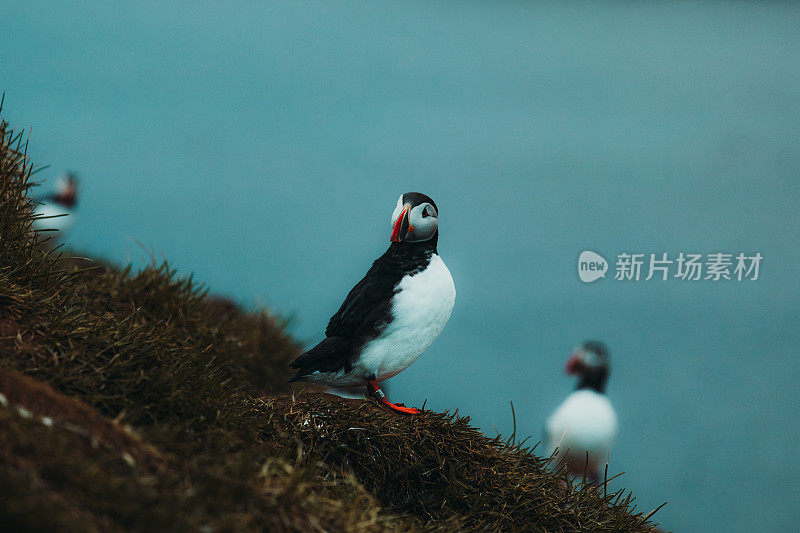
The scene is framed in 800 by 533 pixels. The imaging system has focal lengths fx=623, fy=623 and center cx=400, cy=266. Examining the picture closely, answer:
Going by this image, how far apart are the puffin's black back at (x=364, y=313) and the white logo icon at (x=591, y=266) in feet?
5.13

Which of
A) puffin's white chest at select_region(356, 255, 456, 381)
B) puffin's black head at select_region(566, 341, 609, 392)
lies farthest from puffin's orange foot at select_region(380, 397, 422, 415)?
puffin's black head at select_region(566, 341, 609, 392)

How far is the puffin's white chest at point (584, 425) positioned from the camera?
444 cm

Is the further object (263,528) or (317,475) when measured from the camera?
(317,475)

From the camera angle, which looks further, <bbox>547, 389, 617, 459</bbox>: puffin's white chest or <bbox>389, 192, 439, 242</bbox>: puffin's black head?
<bbox>547, 389, 617, 459</bbox>: puffin's white chest

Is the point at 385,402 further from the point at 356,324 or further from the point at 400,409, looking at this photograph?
the point at 356,324

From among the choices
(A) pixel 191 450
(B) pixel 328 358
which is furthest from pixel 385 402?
(A) pixel 191 450

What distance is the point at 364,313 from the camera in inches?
89.3

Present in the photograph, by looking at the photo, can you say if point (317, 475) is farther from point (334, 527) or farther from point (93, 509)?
point (93, 509)

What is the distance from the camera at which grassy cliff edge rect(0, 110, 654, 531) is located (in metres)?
1.18

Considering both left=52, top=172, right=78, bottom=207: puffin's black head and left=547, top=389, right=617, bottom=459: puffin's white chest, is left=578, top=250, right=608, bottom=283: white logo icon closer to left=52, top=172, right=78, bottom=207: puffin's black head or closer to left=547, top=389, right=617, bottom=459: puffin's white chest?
left=547, top=389, right=617, bottom=459: puffin's white chest

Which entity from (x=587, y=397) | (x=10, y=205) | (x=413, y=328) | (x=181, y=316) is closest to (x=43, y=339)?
(x=10, y=205)

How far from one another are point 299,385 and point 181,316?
95 centimetres

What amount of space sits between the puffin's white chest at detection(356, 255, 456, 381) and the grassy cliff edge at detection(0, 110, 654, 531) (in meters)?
0.16

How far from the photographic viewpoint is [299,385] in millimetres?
3842
